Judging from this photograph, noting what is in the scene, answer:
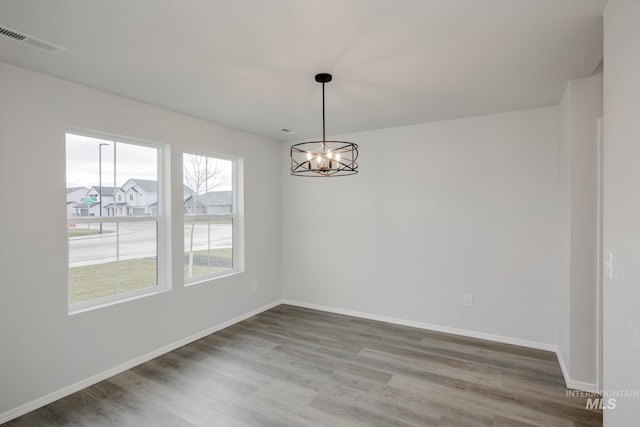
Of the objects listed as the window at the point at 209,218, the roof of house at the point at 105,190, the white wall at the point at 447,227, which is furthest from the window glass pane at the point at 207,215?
the white wall at the point at 447,227

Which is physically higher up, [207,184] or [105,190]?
[207,184]

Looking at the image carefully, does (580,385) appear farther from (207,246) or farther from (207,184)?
(207,184)

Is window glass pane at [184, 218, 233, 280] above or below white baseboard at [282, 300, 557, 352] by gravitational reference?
above

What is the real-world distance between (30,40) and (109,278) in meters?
2.03

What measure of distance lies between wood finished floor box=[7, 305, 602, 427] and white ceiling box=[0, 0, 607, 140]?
2.63 meters

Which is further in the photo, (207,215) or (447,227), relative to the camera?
(207,215)

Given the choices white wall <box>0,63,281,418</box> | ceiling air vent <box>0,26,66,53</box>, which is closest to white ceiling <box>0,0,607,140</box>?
ceiling air vent <box>0,26,66,53</box>

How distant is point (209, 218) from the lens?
413 cm

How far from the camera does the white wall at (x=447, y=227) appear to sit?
11.4 feet

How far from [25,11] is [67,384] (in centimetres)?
273

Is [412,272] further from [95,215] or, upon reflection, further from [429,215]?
[95,215]

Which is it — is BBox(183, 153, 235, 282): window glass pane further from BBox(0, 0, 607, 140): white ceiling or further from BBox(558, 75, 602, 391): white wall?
BBox(558, 75, 602, 391): white wall

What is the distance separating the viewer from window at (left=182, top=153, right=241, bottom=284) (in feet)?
12.7

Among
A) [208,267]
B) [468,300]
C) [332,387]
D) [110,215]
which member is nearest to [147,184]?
[110,215]
